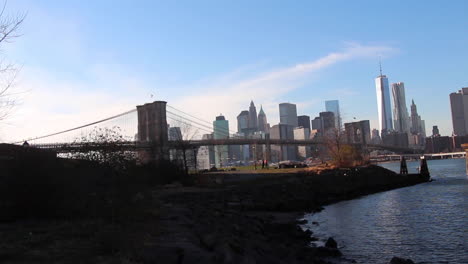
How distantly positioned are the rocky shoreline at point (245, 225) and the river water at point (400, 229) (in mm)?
1145

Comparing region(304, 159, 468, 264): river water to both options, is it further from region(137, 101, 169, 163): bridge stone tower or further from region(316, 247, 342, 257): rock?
region(137, 101, 169, 163): bridge stone tower

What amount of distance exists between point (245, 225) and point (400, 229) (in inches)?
286

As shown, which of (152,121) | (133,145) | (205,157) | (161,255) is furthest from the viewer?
(205,157)

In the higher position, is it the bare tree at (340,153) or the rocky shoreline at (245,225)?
the bare tree at (340,153)

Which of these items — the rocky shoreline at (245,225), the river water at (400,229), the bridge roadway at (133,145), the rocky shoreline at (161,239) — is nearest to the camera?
the rocky shoreline at (161,239)

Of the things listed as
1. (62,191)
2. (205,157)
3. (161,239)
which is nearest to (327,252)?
(161,239)

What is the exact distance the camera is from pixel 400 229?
20.3 metres

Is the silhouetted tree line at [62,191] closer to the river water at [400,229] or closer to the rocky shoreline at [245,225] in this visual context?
the rocky shoreline at [245,225]

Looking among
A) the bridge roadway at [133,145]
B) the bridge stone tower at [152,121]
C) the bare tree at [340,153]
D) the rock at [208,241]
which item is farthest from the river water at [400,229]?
the bridge stone tower at [152,121]

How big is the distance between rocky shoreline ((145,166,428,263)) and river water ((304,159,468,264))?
3.76 feet

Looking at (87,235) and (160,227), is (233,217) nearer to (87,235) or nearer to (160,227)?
(160,227)

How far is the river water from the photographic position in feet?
50.1

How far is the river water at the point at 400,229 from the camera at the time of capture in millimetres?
15281

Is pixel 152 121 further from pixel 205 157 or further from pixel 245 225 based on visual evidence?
pixel 245 225
